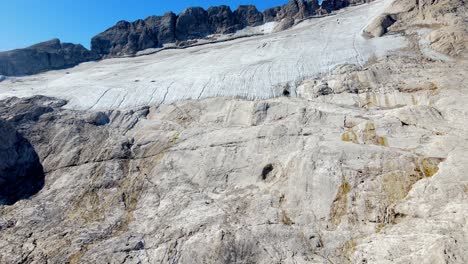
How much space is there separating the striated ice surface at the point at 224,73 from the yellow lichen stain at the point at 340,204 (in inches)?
462

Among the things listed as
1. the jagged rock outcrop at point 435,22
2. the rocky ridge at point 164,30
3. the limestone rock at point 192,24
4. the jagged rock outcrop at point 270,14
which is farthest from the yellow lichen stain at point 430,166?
the jagged rock outcrop at point 270,14

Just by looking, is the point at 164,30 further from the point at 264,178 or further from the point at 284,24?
the point at 264,178

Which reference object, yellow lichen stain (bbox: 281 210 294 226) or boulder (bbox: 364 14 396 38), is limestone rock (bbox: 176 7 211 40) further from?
yellow lichen stain (bbox: 281 210 294 226)

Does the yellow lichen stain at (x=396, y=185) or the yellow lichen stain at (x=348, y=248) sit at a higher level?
the yellow lichen stain at (x=396, y=185)

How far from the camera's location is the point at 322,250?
13070 mm

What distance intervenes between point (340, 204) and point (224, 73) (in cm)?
1884

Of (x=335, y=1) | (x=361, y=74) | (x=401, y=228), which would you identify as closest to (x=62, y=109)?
(x=361, y=74)

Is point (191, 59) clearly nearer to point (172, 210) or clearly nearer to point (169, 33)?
point (169, 33)

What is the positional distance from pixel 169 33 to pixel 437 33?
3966 centimetres

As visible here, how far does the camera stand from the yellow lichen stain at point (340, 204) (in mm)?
14109

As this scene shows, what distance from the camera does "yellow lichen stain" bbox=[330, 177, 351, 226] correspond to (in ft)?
46.3

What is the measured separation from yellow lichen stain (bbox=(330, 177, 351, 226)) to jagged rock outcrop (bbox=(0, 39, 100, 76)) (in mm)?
48492

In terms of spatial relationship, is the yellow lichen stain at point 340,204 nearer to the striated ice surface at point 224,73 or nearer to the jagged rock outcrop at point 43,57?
the striated ice surface at point 224,73

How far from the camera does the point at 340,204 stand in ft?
47.5
